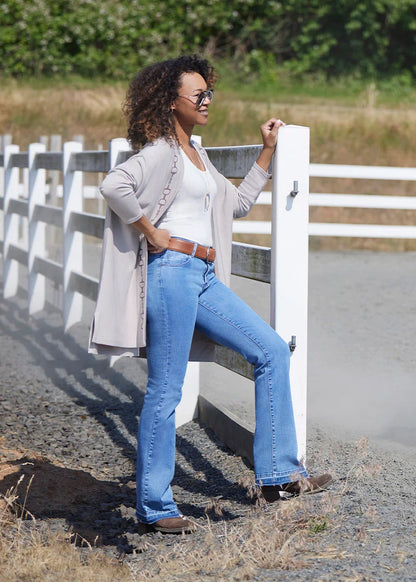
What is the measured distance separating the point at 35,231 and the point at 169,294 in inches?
244

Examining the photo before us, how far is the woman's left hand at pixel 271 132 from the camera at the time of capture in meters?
4.10

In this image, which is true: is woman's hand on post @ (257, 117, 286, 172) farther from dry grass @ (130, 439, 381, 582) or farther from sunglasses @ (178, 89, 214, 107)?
dry grass @ (130, 439, 381, 582)

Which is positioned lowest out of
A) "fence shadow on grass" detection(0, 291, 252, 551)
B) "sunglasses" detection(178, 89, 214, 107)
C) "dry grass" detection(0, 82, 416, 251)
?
"fence shadow on grass" detection(0, 291, 252, 551)

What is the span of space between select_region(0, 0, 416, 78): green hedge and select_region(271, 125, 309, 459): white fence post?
2165 centimetres

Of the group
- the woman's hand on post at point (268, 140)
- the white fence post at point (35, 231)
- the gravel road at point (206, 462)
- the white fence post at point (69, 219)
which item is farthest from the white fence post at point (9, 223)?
the woman's hand on post at point (268, 140)

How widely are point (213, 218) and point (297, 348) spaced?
2.38 feet

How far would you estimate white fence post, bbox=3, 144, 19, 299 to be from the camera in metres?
10.8

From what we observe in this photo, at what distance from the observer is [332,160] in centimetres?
1936

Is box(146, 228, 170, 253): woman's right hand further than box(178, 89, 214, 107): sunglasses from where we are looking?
No

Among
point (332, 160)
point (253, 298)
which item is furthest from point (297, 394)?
point (332, 160)

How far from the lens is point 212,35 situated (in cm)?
2905

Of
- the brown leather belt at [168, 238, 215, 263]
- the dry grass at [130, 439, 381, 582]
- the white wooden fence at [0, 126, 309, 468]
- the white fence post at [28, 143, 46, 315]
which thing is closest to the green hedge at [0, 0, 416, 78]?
the white fence post at [28, 143, 46, 315]

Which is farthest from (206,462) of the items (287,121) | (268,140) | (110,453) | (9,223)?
(287,121)

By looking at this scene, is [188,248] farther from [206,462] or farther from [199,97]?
[206,462]
